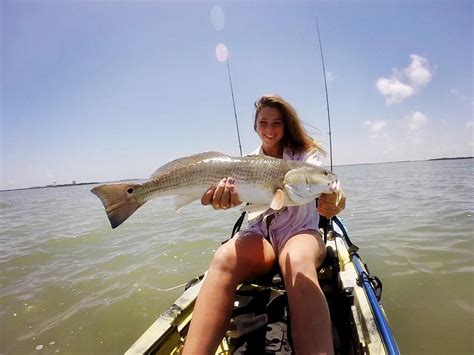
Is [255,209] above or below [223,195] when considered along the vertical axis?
below

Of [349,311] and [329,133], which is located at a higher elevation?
[329,133]

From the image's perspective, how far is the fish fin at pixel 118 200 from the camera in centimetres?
300

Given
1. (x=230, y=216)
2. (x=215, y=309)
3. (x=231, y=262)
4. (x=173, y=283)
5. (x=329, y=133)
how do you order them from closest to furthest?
(x=215, y=309)
(x=231, y=262)
(x=329, y=133)
(x=173, y=283)
(x=230, y=216)

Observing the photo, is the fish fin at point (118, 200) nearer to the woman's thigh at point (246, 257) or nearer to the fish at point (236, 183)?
the fish at point (236, 183)

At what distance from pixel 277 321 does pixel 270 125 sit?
218 cm

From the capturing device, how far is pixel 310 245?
2857 millimetres

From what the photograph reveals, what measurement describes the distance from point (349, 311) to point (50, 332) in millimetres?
5210

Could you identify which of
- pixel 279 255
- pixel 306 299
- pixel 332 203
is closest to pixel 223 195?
pixel 279 255

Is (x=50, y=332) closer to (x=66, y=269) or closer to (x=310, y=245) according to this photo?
(x=66, y=269)

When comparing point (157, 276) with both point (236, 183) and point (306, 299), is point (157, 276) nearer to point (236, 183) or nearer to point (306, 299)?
point (236, 183)

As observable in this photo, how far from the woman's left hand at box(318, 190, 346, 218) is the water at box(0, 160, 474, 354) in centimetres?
315

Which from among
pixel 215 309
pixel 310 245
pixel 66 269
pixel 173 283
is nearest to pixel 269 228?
pixel 310 245

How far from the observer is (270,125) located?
12.3ft

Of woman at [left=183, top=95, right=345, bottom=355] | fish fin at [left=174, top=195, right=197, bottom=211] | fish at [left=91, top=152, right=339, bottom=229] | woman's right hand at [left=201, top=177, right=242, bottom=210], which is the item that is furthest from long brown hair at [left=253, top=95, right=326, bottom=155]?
fish fin at [left=174, top=195, right=197, bottom=211]
